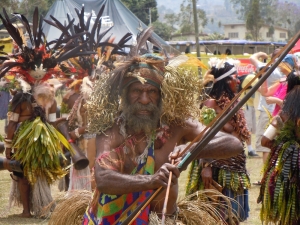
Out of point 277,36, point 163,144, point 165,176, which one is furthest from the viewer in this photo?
point 277,36

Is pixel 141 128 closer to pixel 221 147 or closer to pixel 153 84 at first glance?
pixel 153 84

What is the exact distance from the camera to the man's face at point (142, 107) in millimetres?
4023

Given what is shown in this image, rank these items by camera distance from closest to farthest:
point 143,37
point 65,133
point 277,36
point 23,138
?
point 143,37
point 23,138
point 65,133
point 277,36

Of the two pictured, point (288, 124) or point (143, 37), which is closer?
point (143, 37)

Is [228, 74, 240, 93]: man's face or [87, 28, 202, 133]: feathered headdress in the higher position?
[87, 28, 202, 133]: feathered headdress

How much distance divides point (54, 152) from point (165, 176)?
4258 millimetres

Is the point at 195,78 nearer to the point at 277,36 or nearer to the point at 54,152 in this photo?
the point at 54,152

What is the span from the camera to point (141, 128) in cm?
402

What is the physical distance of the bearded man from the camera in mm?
3977

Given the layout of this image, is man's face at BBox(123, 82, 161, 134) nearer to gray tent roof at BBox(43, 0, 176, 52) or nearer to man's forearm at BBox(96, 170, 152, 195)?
man's forearm at BBox(96, 170, 152, 195)

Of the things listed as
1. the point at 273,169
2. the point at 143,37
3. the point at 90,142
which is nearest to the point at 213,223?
the point at 143,37

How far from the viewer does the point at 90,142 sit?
841 cm

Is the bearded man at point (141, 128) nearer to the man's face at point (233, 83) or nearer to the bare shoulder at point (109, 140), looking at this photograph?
the bare shoulder at point (109, 140)

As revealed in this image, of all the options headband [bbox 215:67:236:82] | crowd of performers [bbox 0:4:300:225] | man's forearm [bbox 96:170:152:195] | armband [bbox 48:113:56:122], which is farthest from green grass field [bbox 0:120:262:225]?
man's forearm [bbox 96:170:152:195]
